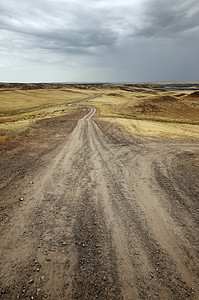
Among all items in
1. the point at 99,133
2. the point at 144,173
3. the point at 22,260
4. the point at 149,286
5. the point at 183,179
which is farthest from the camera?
the point at 99,133

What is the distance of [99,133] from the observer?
671 inches

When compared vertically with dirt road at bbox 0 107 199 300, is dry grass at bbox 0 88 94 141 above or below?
above

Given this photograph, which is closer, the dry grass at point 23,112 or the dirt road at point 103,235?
the dirt road at point 103,235

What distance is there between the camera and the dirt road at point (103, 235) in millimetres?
3592

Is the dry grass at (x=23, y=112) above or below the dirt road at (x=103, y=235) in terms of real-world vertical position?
above

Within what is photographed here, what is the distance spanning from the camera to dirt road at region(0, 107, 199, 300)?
3592 mm

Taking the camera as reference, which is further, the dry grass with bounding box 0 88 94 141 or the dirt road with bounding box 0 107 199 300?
the dry grass with bounding box 0 88 94 141

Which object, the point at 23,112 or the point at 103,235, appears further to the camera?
the point at 23,112

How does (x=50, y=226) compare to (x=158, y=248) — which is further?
(x=50, y=226)

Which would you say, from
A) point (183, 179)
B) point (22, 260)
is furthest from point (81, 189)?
point (183, 179)

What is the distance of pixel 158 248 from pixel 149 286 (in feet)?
3.43

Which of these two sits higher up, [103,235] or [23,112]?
[23,112]

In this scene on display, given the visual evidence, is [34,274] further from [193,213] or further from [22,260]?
[193,213]

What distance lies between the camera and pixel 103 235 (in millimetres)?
4844
